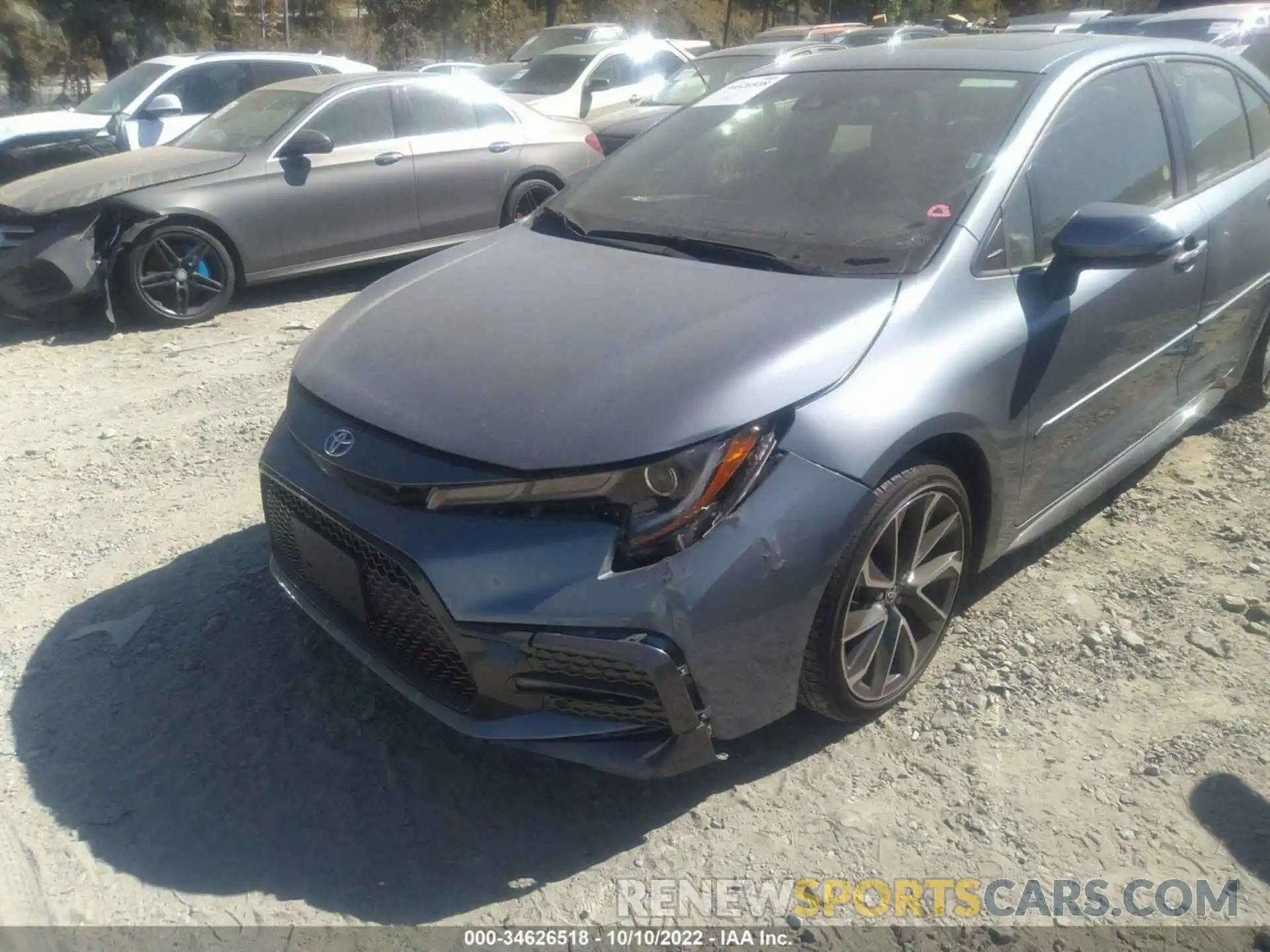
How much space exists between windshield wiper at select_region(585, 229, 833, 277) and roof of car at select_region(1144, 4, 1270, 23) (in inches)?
399

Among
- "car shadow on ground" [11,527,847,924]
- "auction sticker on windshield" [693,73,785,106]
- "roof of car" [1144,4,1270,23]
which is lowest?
"car shadow on ground" [11,527,847,924]

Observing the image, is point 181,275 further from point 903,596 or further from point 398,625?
point 903,596

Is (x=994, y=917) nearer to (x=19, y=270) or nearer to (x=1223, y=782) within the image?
(x=1223, y=782)

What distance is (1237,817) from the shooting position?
260cm

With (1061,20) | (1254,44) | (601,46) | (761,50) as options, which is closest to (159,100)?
(601,46)

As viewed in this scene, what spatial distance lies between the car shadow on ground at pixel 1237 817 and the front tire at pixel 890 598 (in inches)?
29.9

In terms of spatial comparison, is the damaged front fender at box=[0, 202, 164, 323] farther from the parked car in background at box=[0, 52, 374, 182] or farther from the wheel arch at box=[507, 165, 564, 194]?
the parked car in background at box=[0, 52, 374, 182]

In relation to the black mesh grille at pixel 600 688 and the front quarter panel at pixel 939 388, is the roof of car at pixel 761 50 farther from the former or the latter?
the black mesh grille at pixel 600 688

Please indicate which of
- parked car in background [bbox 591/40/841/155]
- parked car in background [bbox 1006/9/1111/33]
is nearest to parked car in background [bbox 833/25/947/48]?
parked car in background [bbox 1006/9/1111/33]

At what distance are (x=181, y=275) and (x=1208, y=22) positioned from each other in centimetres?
1008

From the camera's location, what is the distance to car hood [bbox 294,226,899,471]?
237 centimetres

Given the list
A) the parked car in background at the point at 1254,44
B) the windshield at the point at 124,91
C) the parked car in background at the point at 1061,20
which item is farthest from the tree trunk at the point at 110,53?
the parked car in background at the point at 1254,44

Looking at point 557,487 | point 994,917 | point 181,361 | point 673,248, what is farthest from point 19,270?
point 994,917

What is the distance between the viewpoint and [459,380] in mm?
2611
